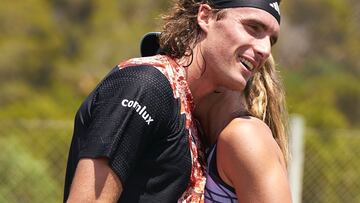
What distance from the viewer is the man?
8.70 feet

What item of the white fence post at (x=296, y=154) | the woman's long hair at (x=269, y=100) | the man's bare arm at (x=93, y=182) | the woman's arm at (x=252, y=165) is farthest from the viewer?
the white fence post at (x=296, y=154)

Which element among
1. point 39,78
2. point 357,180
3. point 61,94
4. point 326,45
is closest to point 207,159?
point 357,180

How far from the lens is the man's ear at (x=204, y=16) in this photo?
2875 mm

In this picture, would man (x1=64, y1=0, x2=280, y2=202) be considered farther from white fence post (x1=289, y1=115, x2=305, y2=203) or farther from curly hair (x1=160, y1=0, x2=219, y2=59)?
white fence post (x1=289, y1=115, x2=305, y2=203)

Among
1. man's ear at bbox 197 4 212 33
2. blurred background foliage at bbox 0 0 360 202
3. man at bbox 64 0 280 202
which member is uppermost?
man's ear at bbox 197 4 212 33

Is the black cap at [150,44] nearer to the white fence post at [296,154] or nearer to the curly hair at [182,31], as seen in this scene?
the curly hair at [182,31]

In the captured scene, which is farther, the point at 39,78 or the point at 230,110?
the point at 39,78

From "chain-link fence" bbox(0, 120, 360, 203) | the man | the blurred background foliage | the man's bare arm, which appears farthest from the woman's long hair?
the blurred background foliage

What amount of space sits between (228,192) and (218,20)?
52 cm

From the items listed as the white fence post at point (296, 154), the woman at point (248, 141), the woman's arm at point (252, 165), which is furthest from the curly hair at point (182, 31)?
the white fence post at point (296, 154)

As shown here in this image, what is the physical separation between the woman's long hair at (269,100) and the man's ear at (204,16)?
0.27 meters

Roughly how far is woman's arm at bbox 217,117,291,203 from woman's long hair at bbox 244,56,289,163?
0.62 feet

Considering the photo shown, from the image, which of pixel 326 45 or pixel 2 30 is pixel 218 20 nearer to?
pixel 2 30

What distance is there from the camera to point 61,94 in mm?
18531
